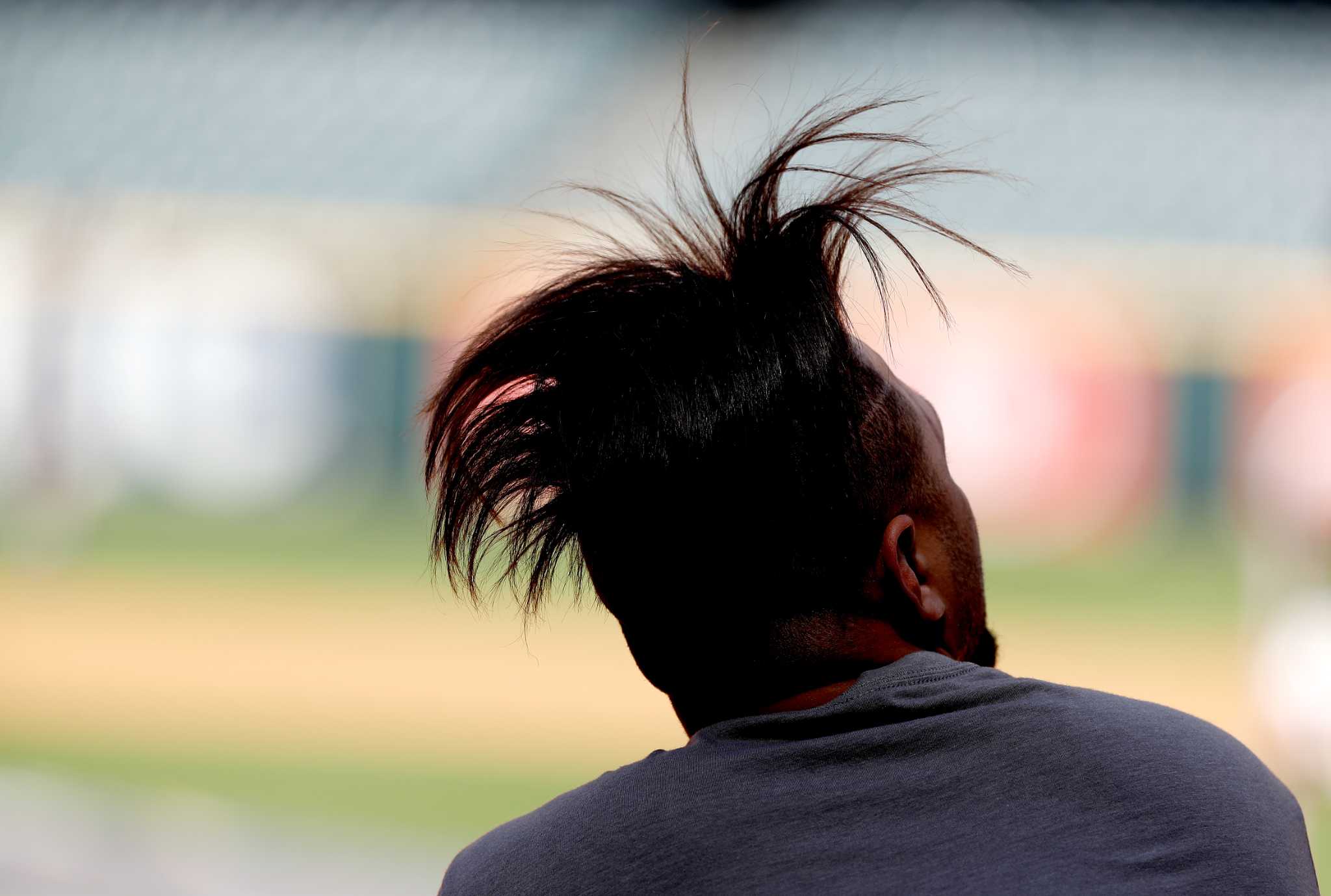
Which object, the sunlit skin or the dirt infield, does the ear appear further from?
the dirt infield

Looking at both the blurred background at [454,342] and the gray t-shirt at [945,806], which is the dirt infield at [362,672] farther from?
the gray t-shirt at [945,806]

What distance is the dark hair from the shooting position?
54 centimetres

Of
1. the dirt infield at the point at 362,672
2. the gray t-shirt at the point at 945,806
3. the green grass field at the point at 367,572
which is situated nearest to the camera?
the gray t-shirt at the point at 945,806

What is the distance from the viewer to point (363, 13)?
15.3ft

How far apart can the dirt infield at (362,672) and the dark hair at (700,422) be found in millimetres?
3154

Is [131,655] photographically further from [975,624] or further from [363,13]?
[975,624]

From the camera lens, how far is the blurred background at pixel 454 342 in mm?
3857

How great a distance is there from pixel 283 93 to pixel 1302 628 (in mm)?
4097

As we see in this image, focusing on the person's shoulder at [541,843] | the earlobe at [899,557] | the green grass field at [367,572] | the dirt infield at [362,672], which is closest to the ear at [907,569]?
the earlobe at [899,557]

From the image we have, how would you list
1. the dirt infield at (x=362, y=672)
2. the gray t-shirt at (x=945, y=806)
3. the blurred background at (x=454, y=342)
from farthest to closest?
1. the blurred background at (x=454, y=342)
2. the dirt infield at (x=362, y=672)
3. the gray t-shirt at (x=945, y=806)

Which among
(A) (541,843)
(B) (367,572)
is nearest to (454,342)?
(B) (367,572)

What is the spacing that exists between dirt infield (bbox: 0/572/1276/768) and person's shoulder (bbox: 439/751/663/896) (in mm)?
3128

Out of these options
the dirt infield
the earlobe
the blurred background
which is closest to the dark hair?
the earlobe

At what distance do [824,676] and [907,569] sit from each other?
0.06 m
